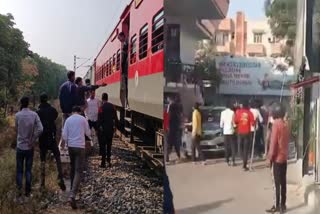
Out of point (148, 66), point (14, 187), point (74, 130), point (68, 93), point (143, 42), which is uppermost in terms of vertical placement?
point (143, 42)

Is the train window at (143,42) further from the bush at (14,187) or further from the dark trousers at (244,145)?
the dark trousers at (244,145)

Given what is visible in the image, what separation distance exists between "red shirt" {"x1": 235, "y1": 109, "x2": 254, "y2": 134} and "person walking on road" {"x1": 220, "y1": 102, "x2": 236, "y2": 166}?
0.08 ft

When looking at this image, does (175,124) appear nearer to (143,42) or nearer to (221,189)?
(221,189)

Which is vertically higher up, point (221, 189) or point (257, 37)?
point (257, 37)

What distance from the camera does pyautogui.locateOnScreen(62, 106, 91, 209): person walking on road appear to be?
5352 mm

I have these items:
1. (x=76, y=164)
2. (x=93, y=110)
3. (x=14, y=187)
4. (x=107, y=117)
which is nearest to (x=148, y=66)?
(x=76, y=164)

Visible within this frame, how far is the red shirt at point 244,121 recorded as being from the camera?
1.75m

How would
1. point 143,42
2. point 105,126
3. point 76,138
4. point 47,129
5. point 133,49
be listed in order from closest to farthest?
point 76,138
point 143,42
point 47,129
point 133,49
point 105,126

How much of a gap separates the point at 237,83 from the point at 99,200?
443 cm

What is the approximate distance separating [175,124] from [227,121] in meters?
0.20

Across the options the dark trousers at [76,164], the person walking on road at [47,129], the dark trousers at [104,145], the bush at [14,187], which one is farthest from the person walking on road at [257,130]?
the dark trousers at [104,145]

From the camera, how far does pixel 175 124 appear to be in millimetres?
1783

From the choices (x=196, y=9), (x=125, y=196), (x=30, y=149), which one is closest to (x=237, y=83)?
(x=196, y=9)

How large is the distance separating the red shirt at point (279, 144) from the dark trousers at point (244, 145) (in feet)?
0.29
